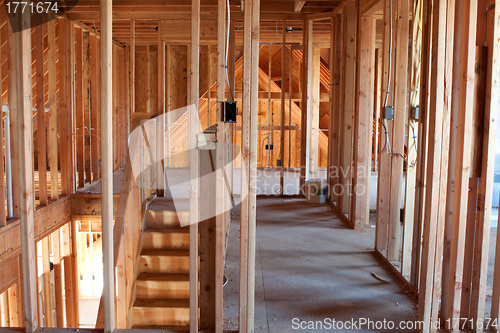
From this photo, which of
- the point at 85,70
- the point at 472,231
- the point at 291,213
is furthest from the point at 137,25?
the point at 472,231

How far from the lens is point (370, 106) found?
15.6 ft

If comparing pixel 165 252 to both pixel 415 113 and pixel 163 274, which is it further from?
pixel 415 113

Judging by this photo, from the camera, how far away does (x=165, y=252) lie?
4.60 metres

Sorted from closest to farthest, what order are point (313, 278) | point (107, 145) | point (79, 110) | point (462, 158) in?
1. point (107, 145)
2. point (462, 158)
3. point (313, 278)
4. point (79, 110)

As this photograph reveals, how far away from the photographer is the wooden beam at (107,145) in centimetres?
236

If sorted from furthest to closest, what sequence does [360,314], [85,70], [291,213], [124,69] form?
[124,69], [85,70], [291,213], [360,314]

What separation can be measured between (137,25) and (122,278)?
5089mm

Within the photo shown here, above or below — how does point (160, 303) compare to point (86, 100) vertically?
below

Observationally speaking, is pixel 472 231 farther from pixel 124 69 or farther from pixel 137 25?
pixel 124 69

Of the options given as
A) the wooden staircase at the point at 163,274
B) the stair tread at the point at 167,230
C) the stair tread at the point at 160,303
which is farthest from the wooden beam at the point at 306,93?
the stair tread at the point at 160,303

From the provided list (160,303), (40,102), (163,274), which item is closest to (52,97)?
(40,102)

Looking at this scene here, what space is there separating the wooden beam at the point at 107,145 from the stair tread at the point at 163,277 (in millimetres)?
1795

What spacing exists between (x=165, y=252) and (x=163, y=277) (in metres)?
0.31

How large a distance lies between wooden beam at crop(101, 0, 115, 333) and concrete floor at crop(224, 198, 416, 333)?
834mm
